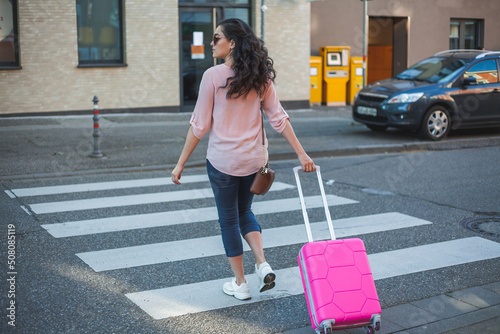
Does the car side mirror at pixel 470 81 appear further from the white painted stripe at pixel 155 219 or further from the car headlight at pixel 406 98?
the white painted stripe at pixel 155 219

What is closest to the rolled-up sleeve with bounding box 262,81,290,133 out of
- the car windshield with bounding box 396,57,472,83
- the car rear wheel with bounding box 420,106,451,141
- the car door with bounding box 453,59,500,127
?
the car rear wheel with bounding box 420,106,451,141

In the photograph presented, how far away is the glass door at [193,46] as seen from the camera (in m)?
17.0

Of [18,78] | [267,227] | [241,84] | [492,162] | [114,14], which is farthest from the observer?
[114,14]

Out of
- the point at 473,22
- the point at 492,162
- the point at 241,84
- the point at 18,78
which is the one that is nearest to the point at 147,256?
the point at 241,84

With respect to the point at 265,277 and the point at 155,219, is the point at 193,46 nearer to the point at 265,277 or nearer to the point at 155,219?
the point at 155,219

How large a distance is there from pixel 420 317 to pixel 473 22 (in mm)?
23003

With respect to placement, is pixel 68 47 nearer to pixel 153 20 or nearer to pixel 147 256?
pixel 153 20

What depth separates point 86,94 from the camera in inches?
626

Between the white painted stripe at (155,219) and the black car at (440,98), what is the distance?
5587mm

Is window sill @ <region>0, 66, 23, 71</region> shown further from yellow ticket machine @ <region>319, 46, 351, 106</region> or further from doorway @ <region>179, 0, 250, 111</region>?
yellow ticket machine @ <region>319, 46, 351, 106</region>


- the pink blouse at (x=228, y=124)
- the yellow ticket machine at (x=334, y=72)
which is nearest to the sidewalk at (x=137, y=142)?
the yellow ticket machine at (x=334, y=72)

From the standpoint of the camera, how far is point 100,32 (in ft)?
52.9

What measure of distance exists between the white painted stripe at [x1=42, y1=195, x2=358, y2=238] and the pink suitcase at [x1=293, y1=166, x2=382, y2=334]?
3.21 metres

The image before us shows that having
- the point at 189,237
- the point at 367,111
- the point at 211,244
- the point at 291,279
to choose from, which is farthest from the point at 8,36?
the point at 291,279
